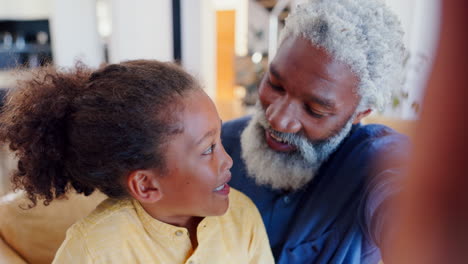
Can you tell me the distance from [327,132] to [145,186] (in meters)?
0.57

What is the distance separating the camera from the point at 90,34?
12.1ft

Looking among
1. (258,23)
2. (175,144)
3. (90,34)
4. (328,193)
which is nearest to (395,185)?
(328,193)

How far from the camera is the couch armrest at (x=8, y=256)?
98 centimetres

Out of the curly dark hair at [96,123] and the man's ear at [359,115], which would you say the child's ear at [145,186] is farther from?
the man's ear at [359,115]

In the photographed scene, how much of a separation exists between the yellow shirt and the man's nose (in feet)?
0.97

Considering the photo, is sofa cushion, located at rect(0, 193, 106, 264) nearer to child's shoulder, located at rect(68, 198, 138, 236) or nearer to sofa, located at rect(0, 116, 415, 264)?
sofa, located at rect(0, 116, 415, 264)

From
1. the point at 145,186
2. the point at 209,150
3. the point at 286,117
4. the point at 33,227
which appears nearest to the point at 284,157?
the point at 286,117

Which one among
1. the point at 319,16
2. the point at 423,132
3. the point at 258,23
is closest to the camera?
the point at 423,132

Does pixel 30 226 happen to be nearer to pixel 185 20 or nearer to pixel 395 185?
pixel 395 185

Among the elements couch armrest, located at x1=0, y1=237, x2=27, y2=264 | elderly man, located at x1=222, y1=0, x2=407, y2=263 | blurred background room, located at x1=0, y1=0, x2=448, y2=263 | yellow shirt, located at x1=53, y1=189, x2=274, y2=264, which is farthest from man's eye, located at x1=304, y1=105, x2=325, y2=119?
blurred background room, located at x1=0, y1=0, x2=448, y2=263

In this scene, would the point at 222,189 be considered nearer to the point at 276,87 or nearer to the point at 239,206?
the point at 239,206

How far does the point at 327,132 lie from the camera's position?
3.64ft

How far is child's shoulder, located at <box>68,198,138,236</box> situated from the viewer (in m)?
0.83

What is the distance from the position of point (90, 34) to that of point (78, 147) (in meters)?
3.27
